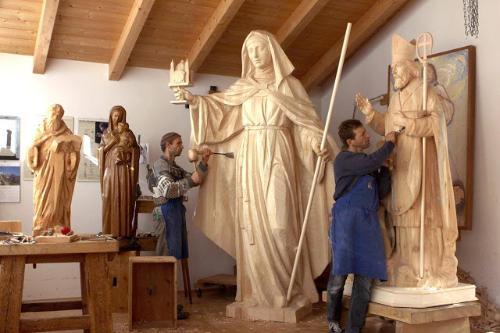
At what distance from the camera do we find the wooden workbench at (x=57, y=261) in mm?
3377

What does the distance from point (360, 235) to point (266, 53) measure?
1.97 meters

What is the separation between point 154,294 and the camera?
4.63 metres

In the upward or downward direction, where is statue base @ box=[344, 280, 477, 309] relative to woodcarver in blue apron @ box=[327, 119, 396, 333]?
downward

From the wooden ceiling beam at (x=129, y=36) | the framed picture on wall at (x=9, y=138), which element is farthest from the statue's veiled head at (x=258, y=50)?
the framed picture on wall at (x=9, y=138)

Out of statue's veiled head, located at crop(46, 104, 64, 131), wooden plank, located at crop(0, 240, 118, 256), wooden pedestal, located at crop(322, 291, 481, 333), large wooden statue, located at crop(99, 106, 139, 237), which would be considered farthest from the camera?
large wooden statue, located at crop(99, 106, 139, 237)

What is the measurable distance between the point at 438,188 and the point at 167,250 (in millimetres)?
2380

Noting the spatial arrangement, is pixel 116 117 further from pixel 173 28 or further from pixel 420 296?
pixel 420 296

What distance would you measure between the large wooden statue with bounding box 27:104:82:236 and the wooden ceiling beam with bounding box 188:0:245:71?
70.2 inches

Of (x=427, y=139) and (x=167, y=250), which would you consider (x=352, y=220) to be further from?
(x=167, y=250)

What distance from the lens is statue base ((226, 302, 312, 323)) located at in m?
4.81

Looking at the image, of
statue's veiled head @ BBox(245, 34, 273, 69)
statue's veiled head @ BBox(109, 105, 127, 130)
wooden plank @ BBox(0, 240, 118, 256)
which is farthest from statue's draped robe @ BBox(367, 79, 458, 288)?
statue's veiled head @ BBox(109, 105, 127, 130)

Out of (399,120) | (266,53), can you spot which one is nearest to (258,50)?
(266,53)

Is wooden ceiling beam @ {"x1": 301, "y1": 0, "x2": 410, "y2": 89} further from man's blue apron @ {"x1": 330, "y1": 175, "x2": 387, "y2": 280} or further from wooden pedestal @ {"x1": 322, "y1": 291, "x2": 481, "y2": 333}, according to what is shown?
wooden pedestal @ {"x1": 322, "y1": 291, "x2": 481, "y2": 333}

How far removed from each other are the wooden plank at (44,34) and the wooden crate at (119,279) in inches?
81.6
